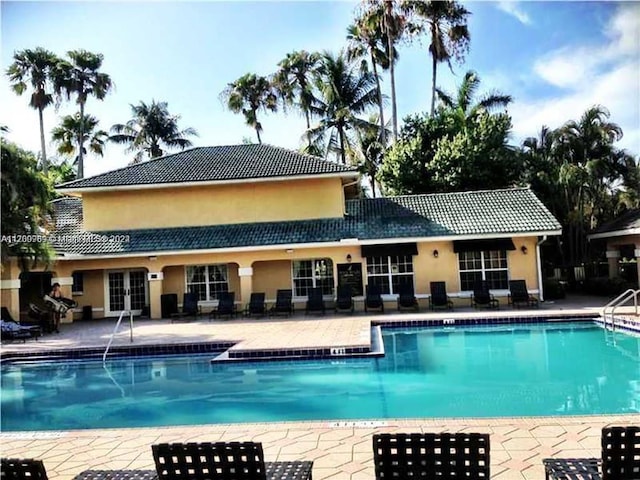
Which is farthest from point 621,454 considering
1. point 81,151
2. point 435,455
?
point 81,151

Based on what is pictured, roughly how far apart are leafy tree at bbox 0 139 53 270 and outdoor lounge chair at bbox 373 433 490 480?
16623 millimetres

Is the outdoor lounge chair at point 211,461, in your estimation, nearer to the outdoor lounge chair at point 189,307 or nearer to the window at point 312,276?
the outdoor lounge chair at point 189,307

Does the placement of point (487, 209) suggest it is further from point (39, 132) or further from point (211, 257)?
point (39, 132)

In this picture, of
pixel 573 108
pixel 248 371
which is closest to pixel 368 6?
pixel 573 108

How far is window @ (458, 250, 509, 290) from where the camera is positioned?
22109mm

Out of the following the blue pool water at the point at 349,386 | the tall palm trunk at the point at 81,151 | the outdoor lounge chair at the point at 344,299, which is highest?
the tall palm trunk at the point at 81,151

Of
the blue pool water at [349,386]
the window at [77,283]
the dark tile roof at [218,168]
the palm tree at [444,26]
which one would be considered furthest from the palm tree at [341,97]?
the blue pool water at [349,386]

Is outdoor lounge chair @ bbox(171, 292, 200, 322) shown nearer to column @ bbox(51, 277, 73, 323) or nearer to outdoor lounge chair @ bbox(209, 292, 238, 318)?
outdoor lounge chair @ bbox(209, 292, 238, 318)

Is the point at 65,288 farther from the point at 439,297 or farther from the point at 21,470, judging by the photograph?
the point at 21,470

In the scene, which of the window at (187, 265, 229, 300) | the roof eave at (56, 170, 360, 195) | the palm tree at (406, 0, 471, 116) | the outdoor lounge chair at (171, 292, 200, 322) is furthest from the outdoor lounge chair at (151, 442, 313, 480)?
the palm tree at (406, 0, 471, 116)

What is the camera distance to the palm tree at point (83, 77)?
39.4 m

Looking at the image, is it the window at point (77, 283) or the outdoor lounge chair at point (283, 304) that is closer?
the outdoor lounge chair at point (283, 304)

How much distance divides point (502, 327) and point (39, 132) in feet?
130

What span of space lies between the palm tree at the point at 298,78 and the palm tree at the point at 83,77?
45.6 ft
